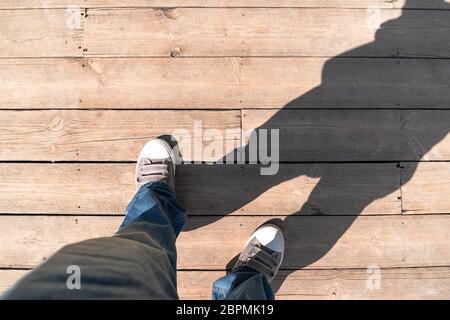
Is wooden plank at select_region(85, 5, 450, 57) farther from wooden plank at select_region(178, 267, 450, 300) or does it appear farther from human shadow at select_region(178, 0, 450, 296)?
wooden plank at select_region(178, 267, 450, 300)

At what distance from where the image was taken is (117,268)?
90 centimetres

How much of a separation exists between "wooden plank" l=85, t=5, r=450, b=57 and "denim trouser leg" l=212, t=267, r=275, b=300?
3.16 feet

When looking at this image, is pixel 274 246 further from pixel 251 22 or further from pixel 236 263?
pixel 251 22

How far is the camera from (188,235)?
156cm

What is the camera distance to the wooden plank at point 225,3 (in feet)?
5.33

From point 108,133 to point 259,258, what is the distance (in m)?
0.86

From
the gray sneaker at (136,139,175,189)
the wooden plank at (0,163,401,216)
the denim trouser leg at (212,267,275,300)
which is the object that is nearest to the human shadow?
the wooden plank at (0,163,401,216)

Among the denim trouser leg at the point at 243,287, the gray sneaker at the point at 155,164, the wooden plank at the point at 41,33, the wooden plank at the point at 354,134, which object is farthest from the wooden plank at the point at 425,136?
the wooden plank at the point at 41,33

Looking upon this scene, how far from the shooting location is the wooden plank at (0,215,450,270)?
155 centimetres

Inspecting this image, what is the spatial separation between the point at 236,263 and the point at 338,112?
0.81 m

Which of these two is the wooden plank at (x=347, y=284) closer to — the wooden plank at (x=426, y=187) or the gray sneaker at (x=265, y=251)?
the gray sneaker at (x=265, y=251)

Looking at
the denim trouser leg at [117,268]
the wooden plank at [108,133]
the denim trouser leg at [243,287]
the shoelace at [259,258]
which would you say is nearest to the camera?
the denim trouser leg at [117,268]

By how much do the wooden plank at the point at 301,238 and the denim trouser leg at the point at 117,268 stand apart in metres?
0.25
